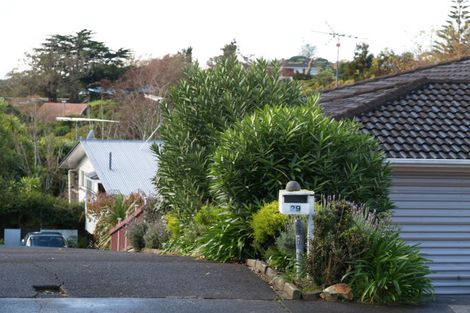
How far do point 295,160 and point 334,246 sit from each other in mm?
2774

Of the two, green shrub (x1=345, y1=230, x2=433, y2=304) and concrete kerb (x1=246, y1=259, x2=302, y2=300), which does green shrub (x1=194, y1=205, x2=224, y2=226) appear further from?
green shrub (x1=345, y1=230, x2=433, y2=304)

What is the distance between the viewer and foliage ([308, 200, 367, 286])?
11.0m

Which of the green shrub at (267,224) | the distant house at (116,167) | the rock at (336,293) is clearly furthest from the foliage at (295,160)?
Result: the distant house at (116,167)

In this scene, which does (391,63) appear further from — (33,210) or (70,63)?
(70,63)

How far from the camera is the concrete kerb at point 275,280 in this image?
10859mm

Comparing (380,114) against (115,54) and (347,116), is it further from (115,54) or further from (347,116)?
(115,54)

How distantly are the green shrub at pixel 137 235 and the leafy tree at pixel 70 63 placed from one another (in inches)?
2123

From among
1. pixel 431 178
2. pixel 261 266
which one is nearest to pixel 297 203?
pixel 261 266

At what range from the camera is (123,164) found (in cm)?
4269

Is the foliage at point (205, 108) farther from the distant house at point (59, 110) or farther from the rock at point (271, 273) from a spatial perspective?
the distant house at point (59, 110)

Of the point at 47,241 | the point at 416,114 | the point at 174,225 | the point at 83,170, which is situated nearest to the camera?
the point at 416,114

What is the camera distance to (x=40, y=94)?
258 ft

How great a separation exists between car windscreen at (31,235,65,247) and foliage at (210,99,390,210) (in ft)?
77.2

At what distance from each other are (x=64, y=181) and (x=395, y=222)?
45.8 meters
